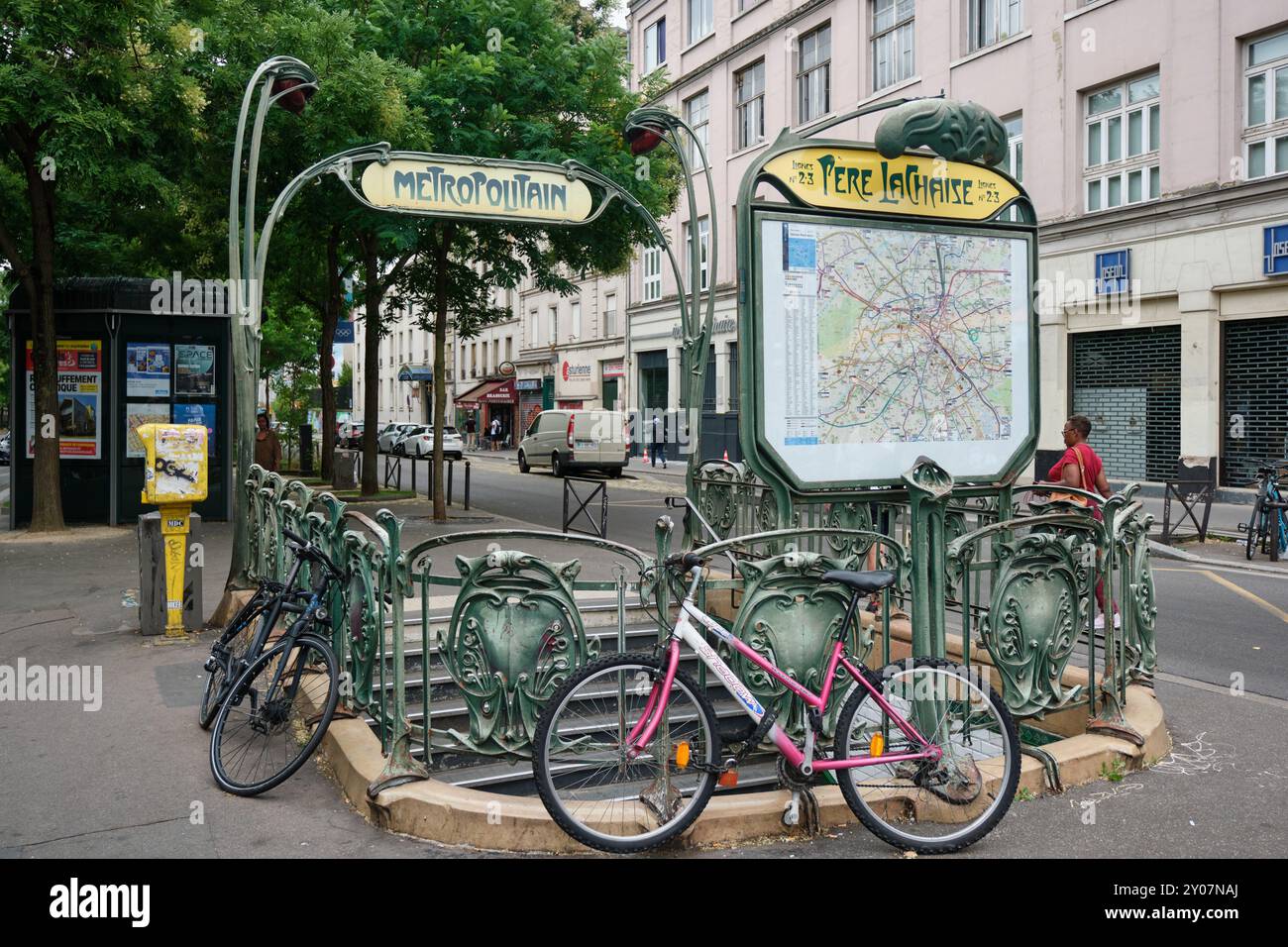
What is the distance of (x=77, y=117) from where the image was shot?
1311cm

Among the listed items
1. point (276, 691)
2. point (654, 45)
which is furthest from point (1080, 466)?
point (654, 45)

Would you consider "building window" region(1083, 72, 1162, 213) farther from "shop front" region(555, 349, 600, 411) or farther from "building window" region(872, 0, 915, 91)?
"shop front" region(555, 349, 600, 411)

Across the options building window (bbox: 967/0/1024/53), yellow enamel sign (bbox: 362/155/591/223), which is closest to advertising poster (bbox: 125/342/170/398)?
yellow enamel sign (bbox: 362/155/591/223)

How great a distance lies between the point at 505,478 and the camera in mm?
32906

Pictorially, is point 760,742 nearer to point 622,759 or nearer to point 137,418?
point 622,759

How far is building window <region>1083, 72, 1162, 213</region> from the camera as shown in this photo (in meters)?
22.2

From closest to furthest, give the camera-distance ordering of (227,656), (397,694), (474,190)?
1. (397,694)
2. (227,656)
3. (474,190)

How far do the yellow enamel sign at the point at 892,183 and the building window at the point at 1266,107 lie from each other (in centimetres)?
1626

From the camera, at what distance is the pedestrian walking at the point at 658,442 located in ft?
125

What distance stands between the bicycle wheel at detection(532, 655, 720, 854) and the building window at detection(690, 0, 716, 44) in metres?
37.6

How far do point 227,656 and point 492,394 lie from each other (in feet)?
174
